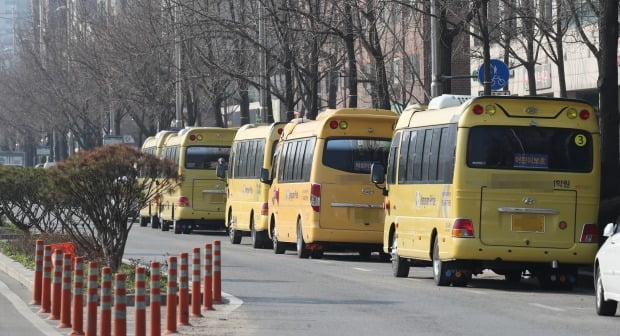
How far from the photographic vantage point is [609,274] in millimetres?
16328

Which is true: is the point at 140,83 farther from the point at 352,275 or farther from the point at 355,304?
the point at 355,304

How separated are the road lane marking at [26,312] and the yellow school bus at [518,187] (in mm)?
5962

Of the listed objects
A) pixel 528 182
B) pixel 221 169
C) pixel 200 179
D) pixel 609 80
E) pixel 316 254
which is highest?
pixel 609 80

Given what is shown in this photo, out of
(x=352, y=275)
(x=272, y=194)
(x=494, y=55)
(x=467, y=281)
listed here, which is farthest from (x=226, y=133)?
(x=467, y=281)

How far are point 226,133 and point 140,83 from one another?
17.6 m

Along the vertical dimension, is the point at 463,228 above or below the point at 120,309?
above

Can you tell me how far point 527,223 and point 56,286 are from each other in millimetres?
7231

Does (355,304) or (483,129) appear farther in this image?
(483,129)

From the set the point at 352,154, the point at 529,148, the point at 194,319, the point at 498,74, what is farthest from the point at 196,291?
the point at 498,74

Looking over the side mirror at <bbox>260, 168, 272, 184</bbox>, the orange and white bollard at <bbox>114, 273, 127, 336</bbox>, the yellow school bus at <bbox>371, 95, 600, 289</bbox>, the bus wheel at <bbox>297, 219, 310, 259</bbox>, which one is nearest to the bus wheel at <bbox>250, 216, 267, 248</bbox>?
the side mirror at <bbox>260, 168, 272, 184</bbox>

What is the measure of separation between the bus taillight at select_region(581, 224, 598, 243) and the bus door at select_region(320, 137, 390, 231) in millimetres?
7998

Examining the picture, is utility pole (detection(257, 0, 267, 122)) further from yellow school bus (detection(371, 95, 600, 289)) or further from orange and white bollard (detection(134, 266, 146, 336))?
orange and white bollard (detection(134, 266, 146, 336))

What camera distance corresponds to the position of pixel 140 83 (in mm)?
60281

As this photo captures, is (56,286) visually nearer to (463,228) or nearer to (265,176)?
(463,228)
